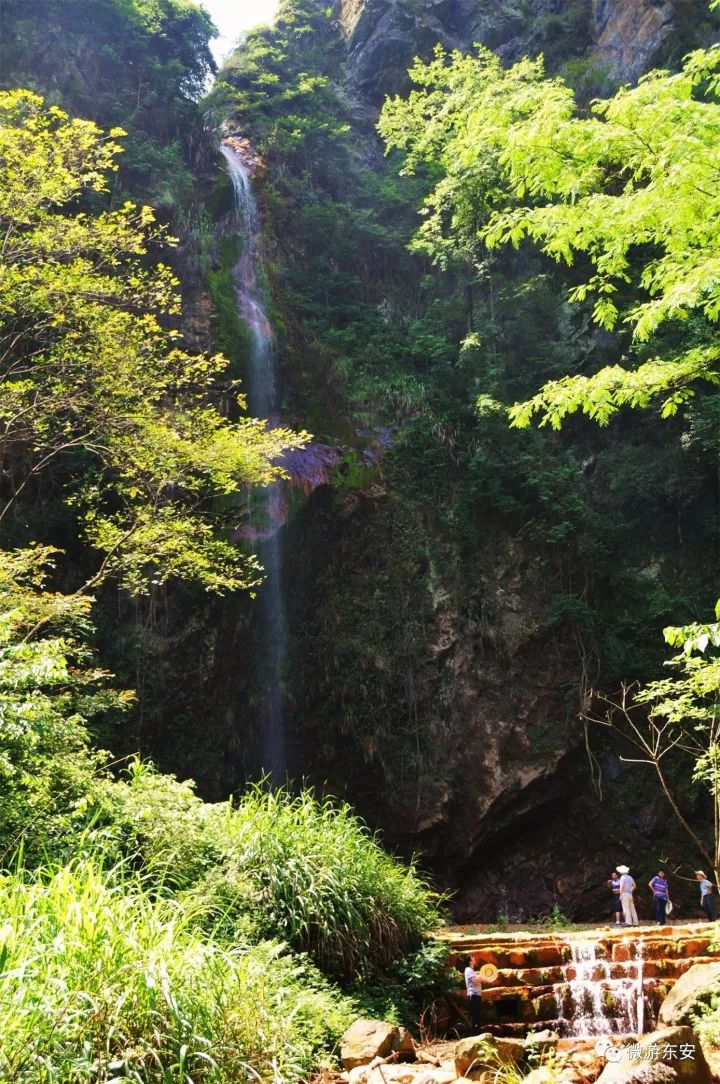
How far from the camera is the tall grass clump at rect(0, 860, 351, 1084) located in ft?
9.14

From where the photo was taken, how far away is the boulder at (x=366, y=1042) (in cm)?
442

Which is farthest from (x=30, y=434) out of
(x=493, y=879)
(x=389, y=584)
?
(x=493, y=879)

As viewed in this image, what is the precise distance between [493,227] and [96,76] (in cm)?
1696

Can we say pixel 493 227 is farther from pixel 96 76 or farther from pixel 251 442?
pixel 96 76

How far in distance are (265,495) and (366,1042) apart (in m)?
11.1

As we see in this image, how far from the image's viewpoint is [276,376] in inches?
661

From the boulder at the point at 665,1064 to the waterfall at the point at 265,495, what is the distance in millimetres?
9117

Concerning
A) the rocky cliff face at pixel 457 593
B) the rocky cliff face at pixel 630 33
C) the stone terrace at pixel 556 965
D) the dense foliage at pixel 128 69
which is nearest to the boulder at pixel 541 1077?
the stone terrace at pixel 556 965

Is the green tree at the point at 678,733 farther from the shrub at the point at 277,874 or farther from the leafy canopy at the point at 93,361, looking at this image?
the leafy canopy at the point at 93,361

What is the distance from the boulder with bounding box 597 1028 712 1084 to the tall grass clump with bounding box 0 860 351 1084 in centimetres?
161

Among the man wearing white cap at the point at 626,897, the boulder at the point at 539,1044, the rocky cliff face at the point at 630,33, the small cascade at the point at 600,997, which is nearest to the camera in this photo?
the boulder at the point at 539,1044

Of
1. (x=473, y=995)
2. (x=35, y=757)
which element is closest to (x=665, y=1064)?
(x=473, y=995)

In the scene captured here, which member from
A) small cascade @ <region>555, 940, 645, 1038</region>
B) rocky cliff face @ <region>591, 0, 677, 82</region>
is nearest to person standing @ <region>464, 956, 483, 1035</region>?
small cascade @ <region>555, 940, 645, 1038</region>

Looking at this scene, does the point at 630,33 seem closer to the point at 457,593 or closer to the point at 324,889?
the point at 457,593
